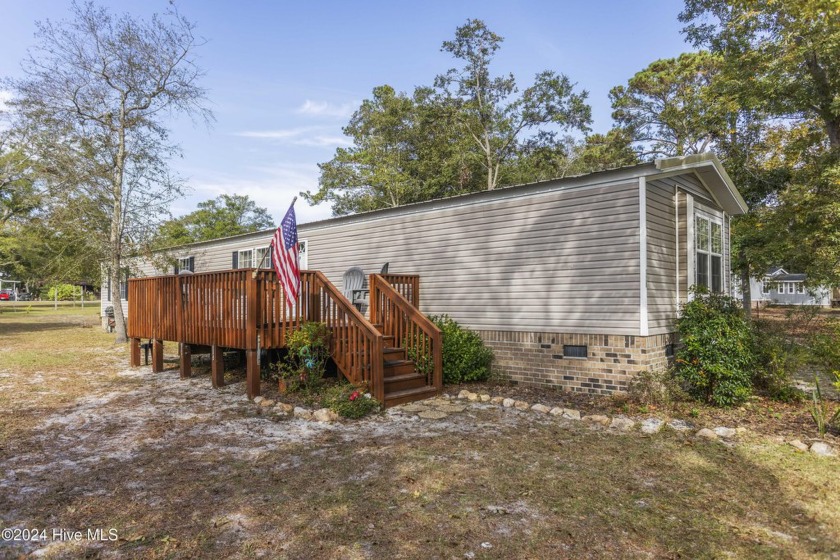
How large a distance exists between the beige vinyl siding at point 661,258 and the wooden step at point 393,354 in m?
3.37

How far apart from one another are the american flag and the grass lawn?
1610 mm

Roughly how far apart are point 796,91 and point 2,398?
18986 millimetres

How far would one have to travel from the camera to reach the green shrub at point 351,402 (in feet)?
17.8

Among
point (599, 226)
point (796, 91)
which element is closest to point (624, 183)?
point (599, 226)

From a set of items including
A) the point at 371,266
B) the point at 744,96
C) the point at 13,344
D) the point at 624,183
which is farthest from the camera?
the point at 744,96

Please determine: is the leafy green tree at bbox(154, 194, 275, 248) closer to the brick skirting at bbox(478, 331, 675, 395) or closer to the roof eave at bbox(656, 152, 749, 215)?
the brick skirting at bbox(478, 331, 675, 395)

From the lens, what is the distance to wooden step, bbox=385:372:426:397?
6.19 m

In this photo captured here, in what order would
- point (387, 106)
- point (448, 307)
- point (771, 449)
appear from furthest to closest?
point (387, 106) < point (448, 307) < point (771, 449)

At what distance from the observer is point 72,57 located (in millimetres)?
13344

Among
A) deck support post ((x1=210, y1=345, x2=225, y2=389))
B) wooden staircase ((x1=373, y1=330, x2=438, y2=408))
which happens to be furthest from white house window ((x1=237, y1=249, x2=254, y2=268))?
wooden staircase ((x1=373, y1=330, x2=438, y2=408))

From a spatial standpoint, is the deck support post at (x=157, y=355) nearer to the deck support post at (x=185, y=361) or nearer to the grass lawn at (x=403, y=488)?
the deck support post at (x=185, y=361)

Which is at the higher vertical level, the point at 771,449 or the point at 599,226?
the point at 599,226

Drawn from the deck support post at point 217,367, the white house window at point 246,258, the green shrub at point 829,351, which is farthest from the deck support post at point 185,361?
the green shrub at point 829,351

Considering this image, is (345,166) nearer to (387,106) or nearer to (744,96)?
(387,106)
